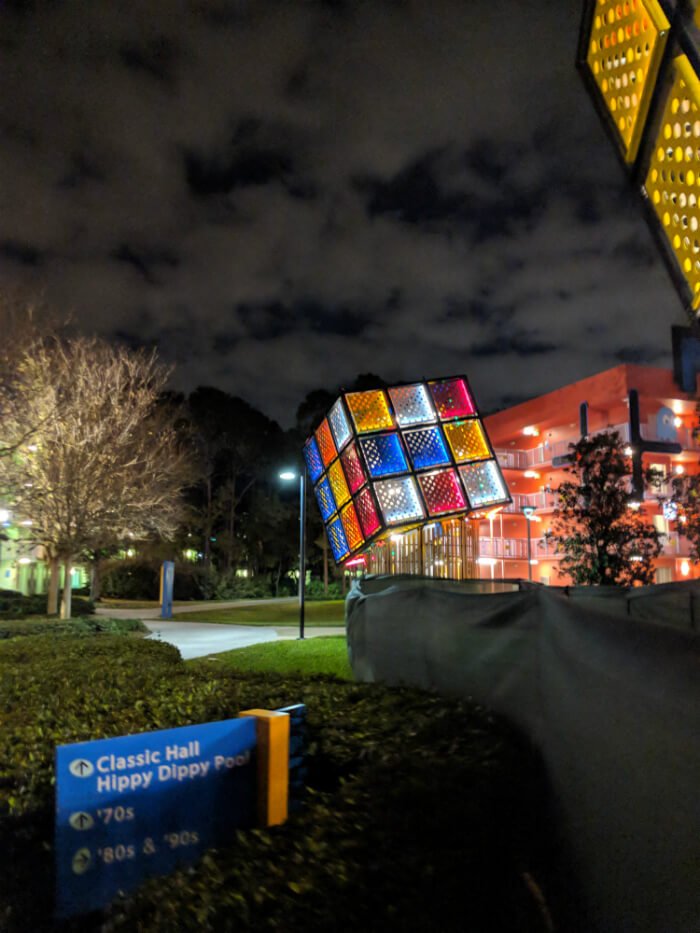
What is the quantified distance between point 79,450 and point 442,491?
11.9 m

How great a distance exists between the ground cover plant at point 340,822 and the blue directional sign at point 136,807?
23 centimetres

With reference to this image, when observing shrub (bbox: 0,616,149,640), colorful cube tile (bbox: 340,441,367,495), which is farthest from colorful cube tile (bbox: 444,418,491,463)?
shrub (bbox: 0,616,149,640)

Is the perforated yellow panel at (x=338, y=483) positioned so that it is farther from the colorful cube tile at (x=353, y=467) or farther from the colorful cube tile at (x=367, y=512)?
the colorful cube tile at (x=367, y=512)

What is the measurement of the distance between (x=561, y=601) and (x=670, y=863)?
1.31 m

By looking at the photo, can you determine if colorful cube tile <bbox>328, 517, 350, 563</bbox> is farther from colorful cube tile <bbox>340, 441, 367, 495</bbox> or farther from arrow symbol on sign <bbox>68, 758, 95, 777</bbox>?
arrow symbol on sign <bbox>68, 758, 95, 777</bbox>

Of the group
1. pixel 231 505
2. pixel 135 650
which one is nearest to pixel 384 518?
pixel 135 650

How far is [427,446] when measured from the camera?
1433 centimetres

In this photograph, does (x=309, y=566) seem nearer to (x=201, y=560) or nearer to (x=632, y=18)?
(x=201, y=560)

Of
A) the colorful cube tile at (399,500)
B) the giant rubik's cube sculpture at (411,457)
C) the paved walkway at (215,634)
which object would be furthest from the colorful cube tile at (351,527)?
the paved walkway at (215,634)

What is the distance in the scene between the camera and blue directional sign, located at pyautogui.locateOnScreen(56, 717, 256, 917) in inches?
120

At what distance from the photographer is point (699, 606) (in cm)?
683

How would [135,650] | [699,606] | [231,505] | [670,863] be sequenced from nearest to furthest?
[670,863]
[699,606]
[135,650]
[231,505]

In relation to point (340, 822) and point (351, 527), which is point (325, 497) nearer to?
point (351, 527)

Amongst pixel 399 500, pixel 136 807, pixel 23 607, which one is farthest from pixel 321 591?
pixel 136 807
